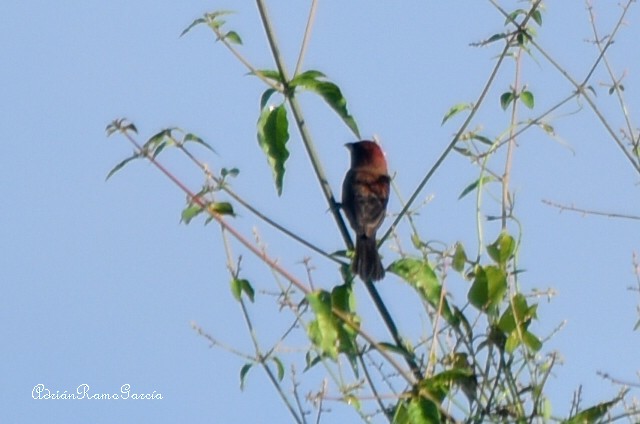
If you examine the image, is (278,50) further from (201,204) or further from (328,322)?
(328,322)

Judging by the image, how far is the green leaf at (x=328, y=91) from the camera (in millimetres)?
3484

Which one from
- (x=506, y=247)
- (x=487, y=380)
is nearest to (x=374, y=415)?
(x=487, y=380)

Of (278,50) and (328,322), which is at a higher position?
(278,50)

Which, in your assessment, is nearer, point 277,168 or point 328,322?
point 328,322

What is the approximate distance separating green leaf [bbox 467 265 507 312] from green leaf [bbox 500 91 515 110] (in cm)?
99

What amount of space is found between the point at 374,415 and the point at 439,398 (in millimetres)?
459

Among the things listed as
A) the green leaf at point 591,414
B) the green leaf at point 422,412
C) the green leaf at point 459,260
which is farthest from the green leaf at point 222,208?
the green leaf at point 591,414

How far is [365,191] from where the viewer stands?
6.80 metres

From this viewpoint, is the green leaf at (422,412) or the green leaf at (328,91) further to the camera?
the green leaf at (328,91)

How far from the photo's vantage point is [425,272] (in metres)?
3.63

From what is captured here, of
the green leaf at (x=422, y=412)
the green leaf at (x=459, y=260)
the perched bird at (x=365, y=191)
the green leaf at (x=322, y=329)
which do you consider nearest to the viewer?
the green leaf at (x=422, y=412)

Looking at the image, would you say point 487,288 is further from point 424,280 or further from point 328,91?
point 328,91

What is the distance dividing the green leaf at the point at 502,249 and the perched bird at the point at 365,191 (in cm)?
164

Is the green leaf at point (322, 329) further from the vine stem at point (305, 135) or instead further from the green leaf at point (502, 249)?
the green leaf at point (502, 249)
